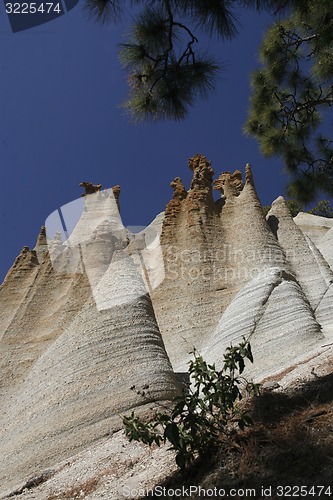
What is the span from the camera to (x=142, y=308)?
39.3 feet

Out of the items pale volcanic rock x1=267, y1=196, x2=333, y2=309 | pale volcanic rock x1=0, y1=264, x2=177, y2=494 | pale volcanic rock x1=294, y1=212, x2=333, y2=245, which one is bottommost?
pale volcanic rock x1=0, y1=264, x2=177, y2=494

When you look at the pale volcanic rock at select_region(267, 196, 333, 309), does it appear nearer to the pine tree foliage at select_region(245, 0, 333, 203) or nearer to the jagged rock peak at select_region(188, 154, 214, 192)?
the jagged rock peak at select_region(188, 154, 214, 192)

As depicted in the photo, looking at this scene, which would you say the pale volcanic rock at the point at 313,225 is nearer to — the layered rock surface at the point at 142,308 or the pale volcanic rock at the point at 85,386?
the layered rock surface at the point at 142,308

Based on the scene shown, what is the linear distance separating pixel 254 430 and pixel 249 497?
97cm

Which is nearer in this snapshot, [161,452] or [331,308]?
[161,452]

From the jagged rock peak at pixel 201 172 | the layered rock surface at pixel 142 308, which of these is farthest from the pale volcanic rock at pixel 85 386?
the jagged rock peak at pixel 201 172

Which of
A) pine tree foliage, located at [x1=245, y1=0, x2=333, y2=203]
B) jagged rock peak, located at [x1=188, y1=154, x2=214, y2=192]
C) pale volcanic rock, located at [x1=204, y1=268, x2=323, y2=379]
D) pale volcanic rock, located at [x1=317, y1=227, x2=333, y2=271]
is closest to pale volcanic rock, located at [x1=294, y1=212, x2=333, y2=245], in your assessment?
pale volcanic rock, located at [x1=317, y1=227, x2=333, y2=271]

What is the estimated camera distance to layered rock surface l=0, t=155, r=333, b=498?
9906mm

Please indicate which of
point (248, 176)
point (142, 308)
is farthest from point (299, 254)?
point (142, 308)

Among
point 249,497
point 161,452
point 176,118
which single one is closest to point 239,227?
point 176,118

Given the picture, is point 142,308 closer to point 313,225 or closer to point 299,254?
point 299,254

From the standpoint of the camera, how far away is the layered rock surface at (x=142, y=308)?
9.91 m

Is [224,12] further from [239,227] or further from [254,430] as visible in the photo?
[239,227]

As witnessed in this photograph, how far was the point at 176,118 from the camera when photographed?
26.4 feet
